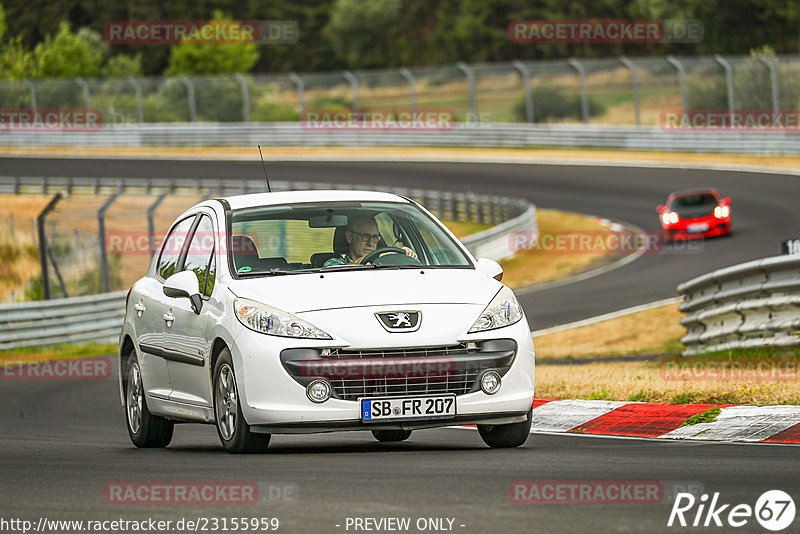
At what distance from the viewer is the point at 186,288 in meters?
8.58

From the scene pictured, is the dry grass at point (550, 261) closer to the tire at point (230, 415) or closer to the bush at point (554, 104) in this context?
the bush at point (554, 104)

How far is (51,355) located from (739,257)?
45.9 feet

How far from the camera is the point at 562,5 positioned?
85625mm

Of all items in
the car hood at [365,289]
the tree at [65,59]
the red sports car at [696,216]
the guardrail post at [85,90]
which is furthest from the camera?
the tree at [65,59]

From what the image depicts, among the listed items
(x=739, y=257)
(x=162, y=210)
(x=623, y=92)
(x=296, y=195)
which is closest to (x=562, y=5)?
(x=623, y=92)

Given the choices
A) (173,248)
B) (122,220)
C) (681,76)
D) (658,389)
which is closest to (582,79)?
(681,76)

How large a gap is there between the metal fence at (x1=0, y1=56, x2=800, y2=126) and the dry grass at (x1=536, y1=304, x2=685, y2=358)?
21.8 meters

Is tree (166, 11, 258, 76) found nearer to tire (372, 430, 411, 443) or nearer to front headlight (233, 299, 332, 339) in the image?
tire (372, 430, 411, 443)

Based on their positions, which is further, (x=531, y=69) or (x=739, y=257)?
(x=531, y=69)

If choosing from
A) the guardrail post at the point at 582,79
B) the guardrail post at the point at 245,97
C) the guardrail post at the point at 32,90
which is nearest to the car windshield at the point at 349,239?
the guardrail post at the point at 582,79

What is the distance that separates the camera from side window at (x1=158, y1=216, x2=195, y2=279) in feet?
31.0

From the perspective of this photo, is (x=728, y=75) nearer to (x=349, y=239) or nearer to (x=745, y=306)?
(x=745, y=306)

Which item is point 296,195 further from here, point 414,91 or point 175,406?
point 414,91

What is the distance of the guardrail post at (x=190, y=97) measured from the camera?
175 feet
